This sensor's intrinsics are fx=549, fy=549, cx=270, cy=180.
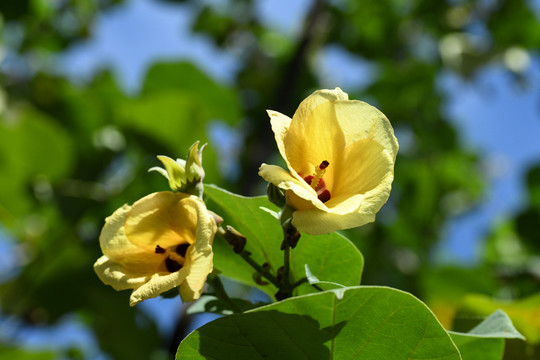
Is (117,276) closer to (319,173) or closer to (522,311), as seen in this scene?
(319,173)

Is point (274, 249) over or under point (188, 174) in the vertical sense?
under

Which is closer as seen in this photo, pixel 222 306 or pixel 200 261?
pixel 200 261

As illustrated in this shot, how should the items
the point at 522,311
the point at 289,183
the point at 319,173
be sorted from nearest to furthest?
the point at 289,183
the point at 319,173
the point at 522,311

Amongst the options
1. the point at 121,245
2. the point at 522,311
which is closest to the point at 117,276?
the point at 121,245

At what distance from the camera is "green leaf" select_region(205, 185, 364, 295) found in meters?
0.68

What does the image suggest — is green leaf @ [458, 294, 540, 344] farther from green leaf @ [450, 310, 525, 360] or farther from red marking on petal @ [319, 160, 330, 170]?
red marking on petal @ [319, 160, 330, 170]

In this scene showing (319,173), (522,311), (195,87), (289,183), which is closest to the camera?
(289,183)

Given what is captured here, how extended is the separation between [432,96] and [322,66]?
62 cm

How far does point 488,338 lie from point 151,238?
0.45 meters

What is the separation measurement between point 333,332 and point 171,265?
20cm

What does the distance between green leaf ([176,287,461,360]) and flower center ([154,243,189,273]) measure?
101 mm

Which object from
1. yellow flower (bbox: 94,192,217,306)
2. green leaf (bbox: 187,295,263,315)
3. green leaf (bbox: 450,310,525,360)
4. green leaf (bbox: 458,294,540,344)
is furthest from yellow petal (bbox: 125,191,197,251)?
green leaf (bbox: 458,294,540,344)

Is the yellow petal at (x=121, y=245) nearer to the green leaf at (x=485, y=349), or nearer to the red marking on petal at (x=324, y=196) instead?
the red marking on petal at (x=324, y=196)

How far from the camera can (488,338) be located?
718 millimetres
